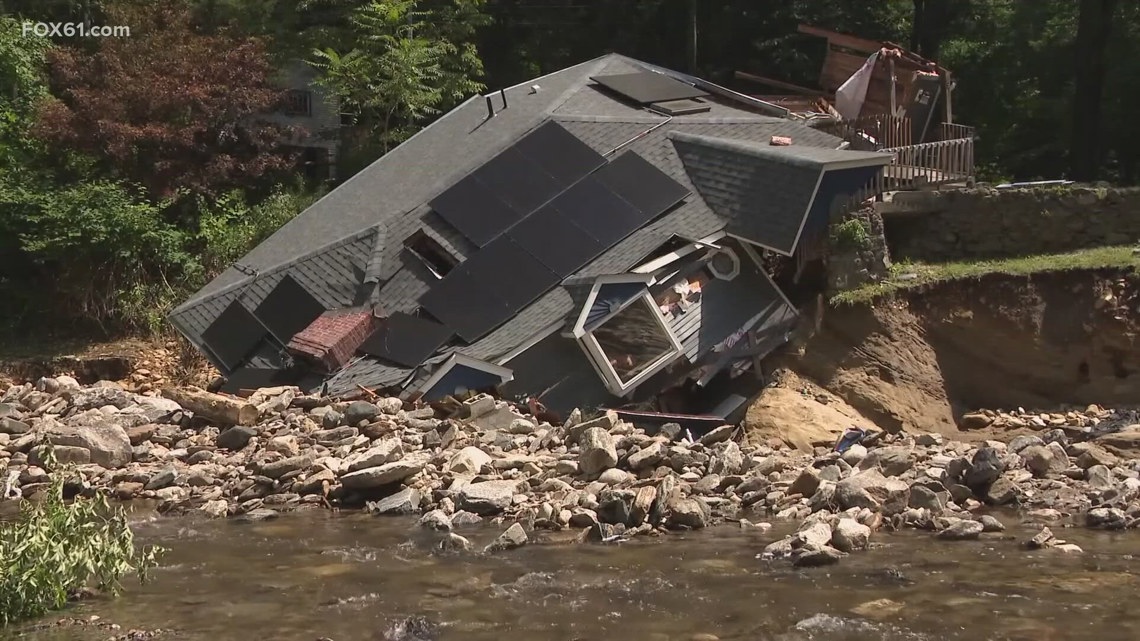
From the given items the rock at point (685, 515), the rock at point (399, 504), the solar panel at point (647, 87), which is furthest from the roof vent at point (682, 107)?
the rock at point (685, 515)

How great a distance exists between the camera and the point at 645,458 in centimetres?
1430

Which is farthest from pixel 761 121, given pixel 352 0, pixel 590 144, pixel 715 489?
pixel 352 0

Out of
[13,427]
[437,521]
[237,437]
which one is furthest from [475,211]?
[437,521]

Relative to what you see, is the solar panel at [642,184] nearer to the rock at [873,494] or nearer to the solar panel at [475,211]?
the solar panel at [475,211]

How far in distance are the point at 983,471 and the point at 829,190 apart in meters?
5.40

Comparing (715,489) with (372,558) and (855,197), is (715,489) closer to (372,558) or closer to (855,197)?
(372,558)

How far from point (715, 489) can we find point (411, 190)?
319 inches

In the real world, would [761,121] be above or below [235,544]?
above

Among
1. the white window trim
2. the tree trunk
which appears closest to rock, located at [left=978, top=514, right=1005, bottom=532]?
the white window trim

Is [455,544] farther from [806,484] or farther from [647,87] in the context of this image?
[647,87]

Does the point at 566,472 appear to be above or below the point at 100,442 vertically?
below

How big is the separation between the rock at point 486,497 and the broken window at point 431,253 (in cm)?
533

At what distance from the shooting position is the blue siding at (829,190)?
1781 cm

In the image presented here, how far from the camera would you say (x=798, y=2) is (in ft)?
96.5
